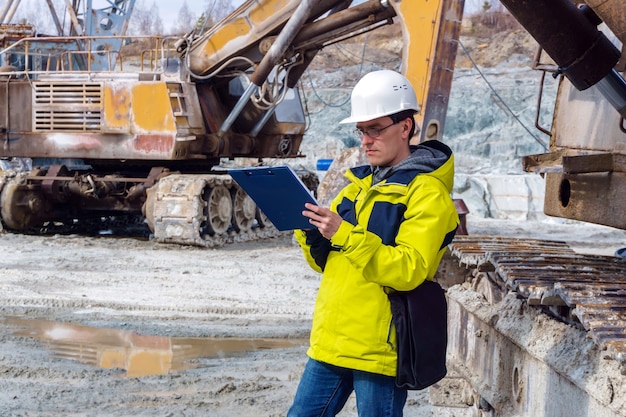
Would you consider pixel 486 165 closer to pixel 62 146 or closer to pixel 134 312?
pixel 62 146

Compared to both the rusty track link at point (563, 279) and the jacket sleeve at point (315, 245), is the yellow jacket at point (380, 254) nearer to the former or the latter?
the jacket sleeve at point (315, 245)

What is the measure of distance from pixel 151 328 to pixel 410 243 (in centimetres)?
469

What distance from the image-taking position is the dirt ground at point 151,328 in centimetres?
529

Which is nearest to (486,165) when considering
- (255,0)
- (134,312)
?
(255,0)

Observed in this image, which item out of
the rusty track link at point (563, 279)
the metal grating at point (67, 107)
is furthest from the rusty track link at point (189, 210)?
the rusty track link at point (563, 279)

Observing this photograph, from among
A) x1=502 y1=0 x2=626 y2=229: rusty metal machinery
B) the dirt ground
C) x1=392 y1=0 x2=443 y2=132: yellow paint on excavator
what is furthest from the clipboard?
x1=392 y1=0 x2=443 y2=132: yellow paint on excavator

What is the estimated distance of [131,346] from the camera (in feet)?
22.1

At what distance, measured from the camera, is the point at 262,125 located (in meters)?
13.6

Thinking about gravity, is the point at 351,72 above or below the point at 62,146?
above

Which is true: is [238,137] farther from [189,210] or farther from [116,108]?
[189,210]

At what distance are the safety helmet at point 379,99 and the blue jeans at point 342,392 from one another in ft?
2.72

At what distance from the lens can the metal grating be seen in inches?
500

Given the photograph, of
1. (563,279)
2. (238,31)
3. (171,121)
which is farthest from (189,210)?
(563,279)

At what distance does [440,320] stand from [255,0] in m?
9.54
